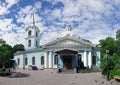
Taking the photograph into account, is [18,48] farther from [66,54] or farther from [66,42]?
[66,54]

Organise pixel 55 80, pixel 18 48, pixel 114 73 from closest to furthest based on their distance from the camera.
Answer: pixel 114 73 → pixel 55 80 → pixel 18 48

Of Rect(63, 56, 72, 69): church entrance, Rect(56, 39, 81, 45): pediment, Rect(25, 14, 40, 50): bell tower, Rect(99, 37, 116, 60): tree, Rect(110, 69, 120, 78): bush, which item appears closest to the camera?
Rect(110, 69, 120, 78): bush

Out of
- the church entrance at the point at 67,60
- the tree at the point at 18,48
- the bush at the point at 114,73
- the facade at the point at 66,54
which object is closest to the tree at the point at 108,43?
the facade at the point at 66,54

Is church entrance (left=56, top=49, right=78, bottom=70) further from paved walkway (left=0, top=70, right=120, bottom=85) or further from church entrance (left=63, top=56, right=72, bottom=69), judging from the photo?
paved walkway (left=0, top=70, right=120, bottom=85)

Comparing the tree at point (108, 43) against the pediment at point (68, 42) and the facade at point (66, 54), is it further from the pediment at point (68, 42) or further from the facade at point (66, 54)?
the pediment at point (68, 42)

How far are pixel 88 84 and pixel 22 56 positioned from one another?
35.5 metres

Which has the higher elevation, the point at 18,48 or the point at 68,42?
the point at 18,48

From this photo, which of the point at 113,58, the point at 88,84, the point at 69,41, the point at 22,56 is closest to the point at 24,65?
the point at 22,56

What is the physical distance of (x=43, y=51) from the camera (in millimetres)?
46594

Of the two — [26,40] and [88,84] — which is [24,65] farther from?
[88,84]

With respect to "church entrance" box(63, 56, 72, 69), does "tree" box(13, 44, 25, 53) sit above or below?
above

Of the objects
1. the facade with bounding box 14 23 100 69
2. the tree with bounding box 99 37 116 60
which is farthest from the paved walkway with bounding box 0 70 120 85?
the tree with bounding box 99 37 116 60

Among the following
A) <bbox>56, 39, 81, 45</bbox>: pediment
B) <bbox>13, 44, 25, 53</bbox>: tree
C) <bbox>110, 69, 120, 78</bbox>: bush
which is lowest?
<bbox>110, 69, 120, 78</bbox>: bush

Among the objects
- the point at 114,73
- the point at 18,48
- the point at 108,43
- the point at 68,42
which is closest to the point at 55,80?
the point at 114,73
